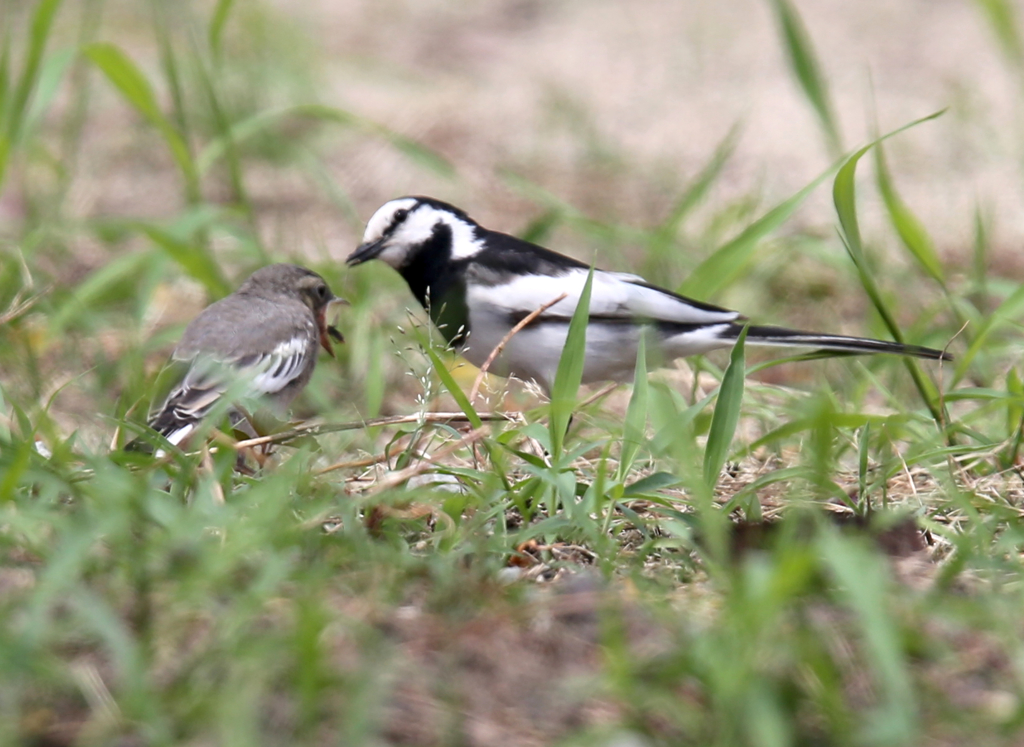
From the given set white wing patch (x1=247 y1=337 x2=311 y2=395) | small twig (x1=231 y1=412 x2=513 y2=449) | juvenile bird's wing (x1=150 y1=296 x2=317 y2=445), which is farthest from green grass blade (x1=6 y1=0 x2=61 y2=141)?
small twig (x1=231 y1=412 x2=513 y2=449)

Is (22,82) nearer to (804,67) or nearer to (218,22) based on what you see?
(218,22)

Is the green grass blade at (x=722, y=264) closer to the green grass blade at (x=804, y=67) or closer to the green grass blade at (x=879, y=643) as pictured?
the green grass blade at (x=804, y=67)

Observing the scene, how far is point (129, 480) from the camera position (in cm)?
246

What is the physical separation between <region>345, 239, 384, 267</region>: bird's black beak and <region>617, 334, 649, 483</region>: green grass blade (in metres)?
1.48

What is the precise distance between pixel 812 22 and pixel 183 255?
671cm

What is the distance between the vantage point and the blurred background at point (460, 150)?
4.54 m

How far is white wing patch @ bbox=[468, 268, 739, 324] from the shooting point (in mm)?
3807

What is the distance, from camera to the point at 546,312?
3.85 meters

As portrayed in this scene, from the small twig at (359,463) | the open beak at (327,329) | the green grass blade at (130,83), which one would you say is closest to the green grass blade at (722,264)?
the open beak at (327,329)

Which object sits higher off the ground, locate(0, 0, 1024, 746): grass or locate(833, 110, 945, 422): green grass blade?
locate(833, 110, 945, 422): green grass blade

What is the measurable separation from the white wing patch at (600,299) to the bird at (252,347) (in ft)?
1.95

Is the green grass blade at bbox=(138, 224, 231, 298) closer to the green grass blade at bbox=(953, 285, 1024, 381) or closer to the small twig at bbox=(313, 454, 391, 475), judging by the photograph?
the small twig at bbox=(313, 454, 391, 475)

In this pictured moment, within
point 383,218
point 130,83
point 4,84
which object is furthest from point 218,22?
point 383,218

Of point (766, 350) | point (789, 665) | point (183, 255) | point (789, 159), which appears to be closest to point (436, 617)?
point (789, 665)
